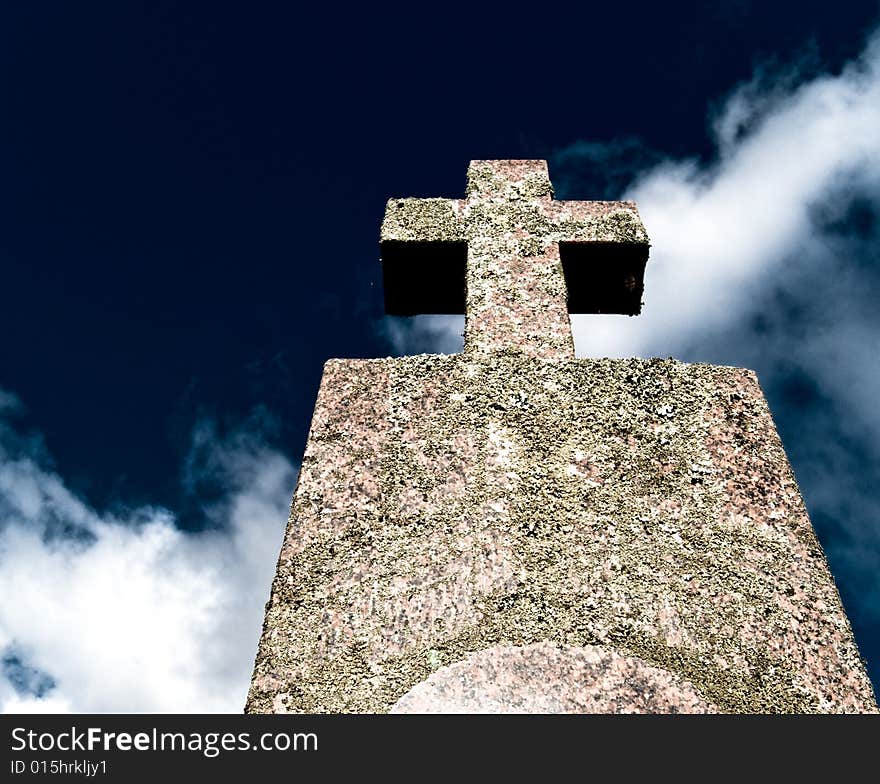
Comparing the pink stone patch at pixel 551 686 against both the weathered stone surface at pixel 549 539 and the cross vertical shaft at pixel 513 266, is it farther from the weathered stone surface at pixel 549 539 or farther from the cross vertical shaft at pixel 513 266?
the cross vertical shaft at pixel 513 266

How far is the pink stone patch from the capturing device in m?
1.41

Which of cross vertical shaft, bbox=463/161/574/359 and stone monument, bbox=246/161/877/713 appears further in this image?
cross vertical shaft, bbox=463/161/574/359

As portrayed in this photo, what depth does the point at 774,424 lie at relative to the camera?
1.90 metres

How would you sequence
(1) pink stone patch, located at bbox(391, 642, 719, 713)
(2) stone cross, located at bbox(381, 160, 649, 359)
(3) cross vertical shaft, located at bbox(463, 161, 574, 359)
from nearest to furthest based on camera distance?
(1) pink stone patch, located at bbox(391, 642, 719, 713) < (3) cross vertical shaft, located at bbox(463, 161, 574, 359) < (2) stone cross, located at bbox(381, 160, 649, 359)

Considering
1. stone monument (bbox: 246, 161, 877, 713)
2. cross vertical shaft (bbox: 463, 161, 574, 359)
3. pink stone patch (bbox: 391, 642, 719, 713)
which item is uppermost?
cross vertical shaft (bbox: 463, 161, 574, 359)

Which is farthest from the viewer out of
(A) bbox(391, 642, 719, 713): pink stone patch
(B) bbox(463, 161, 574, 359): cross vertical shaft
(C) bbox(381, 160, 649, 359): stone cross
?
(C) bbox(381, 160, 649, 359): stone cross

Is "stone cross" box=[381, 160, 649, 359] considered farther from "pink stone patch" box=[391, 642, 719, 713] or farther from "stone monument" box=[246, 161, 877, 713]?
"pink stone patch" box=[391, 642, 719, 713]

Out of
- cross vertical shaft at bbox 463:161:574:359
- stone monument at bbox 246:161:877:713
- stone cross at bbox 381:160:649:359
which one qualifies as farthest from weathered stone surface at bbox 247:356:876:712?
stone cross at bbox 381:160:649:359

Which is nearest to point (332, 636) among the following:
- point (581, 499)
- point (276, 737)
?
point (276, 737)

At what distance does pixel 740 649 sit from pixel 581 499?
47 centimetres

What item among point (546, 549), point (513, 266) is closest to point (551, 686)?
point (546, 549)

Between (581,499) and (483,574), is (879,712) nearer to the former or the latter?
(581,499)

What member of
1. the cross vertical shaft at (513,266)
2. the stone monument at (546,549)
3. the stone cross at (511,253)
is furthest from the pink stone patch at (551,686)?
the stone cross at (511,253)

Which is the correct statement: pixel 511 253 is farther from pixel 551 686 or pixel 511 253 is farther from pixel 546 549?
pixel 551 686
